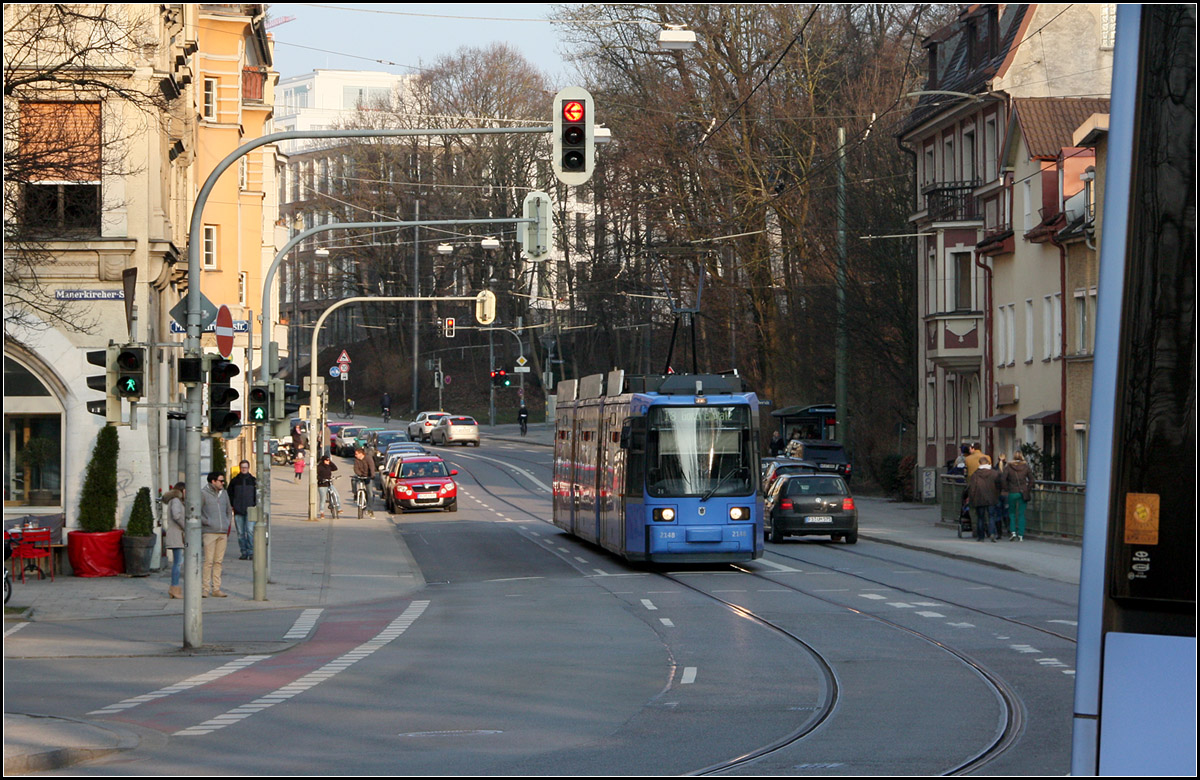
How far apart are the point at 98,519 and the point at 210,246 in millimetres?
21693

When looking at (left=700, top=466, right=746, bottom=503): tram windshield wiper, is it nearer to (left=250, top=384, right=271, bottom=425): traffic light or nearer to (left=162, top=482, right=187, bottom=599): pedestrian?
(left=250, top=384, right=271, bottom=425): traffic light

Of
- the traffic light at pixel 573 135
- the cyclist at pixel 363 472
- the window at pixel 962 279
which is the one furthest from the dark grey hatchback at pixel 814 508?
the traffic light at pixel 573 135

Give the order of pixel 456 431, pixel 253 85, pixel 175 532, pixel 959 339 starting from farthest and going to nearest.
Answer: pixel 456 431 → pixel 253 85 → pixel 959 339 → pixel 175 532

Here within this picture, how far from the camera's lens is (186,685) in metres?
14.6

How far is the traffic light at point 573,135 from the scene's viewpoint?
59.7 ft

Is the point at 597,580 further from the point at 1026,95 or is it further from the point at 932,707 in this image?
the point at 1026,95

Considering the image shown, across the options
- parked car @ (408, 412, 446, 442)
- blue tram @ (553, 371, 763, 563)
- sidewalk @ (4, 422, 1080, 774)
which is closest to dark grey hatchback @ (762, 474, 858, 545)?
sidewalk @ (4, 422, 1080, 774)

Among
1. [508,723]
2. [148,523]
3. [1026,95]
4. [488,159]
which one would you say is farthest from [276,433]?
[488,159]

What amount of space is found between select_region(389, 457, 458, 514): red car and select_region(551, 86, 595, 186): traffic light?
2956cm

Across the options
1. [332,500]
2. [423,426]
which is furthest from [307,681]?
[423,426]

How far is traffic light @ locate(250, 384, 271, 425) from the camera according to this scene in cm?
2573

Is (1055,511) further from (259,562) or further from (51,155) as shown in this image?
(51,155)

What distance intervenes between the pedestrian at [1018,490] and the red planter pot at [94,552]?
17.3 m

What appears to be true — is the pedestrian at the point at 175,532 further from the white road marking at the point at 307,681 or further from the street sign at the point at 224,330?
the white road marking at the point at 307,681
